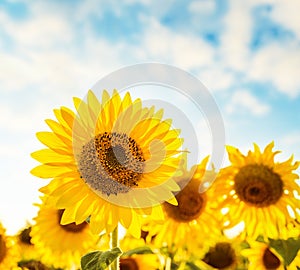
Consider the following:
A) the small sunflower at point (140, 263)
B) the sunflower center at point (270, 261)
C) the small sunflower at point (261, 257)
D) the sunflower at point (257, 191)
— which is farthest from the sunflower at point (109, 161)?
the sunflower center at point (270, 261)

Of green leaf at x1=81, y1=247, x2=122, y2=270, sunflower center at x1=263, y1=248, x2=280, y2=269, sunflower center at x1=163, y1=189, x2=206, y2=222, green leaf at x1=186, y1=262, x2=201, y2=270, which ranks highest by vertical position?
sunflower center at x1=163, y1=189, x2=206, y2=222

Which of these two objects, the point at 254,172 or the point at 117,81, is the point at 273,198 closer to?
the point at 254,172

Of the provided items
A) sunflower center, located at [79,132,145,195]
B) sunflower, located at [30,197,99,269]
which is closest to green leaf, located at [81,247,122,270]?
sunflower center, located at [79,132,145,195]

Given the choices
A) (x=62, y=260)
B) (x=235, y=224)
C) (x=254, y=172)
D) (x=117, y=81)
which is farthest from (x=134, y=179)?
(x=62, y=260)

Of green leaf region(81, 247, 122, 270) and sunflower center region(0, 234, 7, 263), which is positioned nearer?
green leaf region(81, 247, 122, 270)

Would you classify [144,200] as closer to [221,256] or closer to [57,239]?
[221,256]

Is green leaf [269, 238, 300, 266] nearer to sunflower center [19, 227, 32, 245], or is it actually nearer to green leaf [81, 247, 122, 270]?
green leaf [81, 247, 122, 270]
